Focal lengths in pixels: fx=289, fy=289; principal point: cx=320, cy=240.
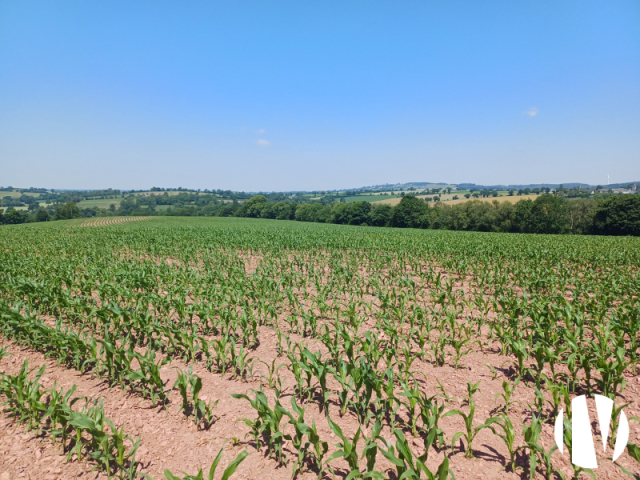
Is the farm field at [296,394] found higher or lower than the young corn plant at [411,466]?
lower

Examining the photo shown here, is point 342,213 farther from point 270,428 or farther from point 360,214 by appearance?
point 270,428

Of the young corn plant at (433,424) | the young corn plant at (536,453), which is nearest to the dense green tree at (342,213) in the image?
the young corn plant at (433,424)

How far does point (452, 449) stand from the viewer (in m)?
3.56

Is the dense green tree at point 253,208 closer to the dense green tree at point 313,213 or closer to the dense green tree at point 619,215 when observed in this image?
the dense green tree at point 313,213

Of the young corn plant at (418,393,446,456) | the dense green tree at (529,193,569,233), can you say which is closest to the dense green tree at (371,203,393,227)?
the dense green tree at (529,193,569,233)

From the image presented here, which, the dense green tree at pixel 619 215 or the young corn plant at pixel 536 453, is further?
the dense green tree at pixel 619 215

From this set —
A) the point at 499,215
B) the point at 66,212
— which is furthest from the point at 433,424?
the point at 66,212

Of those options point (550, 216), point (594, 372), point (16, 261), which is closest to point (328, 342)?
point (594, 372)

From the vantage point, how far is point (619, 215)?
151 ft

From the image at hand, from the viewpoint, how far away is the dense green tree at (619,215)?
4478 centimetres

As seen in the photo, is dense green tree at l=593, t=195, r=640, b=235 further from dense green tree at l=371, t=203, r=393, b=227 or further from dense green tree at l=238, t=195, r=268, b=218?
dense green tree at l=238, t=195, r=268, b=218

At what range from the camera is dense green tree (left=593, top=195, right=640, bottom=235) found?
4478cm

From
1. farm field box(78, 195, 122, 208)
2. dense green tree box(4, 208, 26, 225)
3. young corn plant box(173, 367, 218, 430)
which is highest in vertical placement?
farm field box(78, 195, 122, 208)

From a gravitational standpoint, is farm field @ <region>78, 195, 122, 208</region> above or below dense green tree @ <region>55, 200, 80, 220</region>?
above
